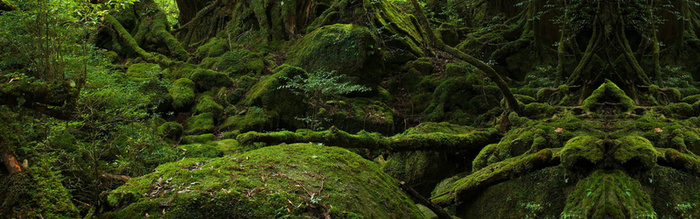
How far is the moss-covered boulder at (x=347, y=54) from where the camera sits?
38.7ft

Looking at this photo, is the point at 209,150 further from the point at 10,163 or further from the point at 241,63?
the point at 241,63

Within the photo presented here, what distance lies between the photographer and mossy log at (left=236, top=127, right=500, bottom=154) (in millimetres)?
6684

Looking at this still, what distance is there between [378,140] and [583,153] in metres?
3.19

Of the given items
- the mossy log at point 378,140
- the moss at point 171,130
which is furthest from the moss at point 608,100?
the moss at point 171,130

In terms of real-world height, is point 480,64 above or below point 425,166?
above

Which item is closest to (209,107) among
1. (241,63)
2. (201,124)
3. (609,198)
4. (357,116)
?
(201,124)

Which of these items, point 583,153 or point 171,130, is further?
point 171,130

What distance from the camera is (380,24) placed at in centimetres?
1287

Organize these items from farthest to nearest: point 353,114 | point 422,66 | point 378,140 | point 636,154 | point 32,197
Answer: point 422,66 < point 353,114 < point 378,140 < point 636,154 < point 32,197

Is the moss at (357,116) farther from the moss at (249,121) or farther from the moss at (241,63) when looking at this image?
the moss at (241,63)

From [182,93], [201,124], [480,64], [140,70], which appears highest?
[480,64]

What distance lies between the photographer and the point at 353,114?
10.6m

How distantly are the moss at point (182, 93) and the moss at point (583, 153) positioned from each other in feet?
30.5

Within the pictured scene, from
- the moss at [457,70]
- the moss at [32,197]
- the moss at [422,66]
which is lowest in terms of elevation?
the moss at [422,66]
